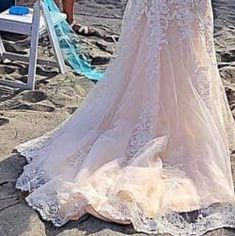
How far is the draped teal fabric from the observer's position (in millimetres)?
4279

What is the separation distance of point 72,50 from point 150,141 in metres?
1.97

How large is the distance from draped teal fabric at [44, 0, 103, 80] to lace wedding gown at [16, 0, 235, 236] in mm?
1219

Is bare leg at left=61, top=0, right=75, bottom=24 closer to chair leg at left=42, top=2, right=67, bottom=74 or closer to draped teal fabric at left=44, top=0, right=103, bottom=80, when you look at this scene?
draped teal fabric at left=44, top=0, right=103, bottom=80

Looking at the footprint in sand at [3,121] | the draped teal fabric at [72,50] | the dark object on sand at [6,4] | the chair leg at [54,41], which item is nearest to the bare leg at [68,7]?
the draped teal fabric at [72,50]

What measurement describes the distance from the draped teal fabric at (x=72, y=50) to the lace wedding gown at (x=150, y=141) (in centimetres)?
122

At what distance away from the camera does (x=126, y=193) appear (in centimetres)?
251

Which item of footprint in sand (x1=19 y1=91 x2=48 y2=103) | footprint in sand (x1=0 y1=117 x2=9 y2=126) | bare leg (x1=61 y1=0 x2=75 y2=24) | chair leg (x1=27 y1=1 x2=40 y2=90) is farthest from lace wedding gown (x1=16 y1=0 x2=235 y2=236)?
bare leg (x1=61 y1=0 x2=75 y2=24)

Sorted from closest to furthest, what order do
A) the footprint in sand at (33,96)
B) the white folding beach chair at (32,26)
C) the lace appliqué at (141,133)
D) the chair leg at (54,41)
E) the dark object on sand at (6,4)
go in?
the lace appliqué at (141,133) < the footprint in sand at (33,96) < the white folding beach chair at (32,26) < the chair leg at (54,41) < the dark object on sand at (6,4)

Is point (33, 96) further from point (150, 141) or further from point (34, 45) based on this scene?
point (150, 141)

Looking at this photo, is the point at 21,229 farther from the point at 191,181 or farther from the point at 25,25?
the point at 25,25

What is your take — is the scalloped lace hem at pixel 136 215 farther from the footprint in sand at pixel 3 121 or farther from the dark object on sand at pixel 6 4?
the dark object on sand at pixel 6 4

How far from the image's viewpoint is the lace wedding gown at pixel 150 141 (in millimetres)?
2490

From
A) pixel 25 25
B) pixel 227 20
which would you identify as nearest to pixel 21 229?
pixel 25 25

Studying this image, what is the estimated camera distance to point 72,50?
4605mm
